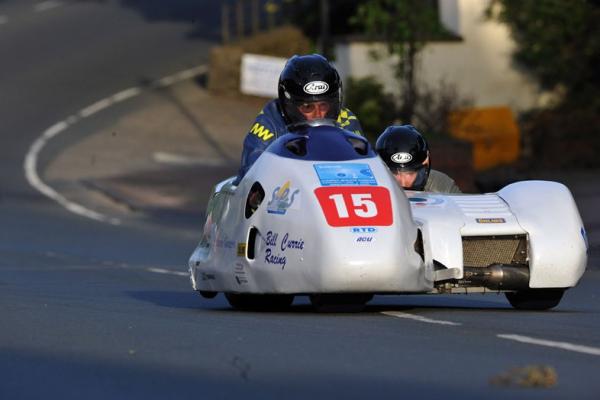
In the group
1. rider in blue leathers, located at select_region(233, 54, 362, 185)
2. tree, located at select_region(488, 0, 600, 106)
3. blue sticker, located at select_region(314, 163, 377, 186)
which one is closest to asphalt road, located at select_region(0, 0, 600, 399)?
blue sticker, located at select_region(314, 163, 377, 186)

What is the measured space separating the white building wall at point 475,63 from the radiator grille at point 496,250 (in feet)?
71.5

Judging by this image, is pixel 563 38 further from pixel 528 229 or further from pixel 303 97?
pixel 528 229

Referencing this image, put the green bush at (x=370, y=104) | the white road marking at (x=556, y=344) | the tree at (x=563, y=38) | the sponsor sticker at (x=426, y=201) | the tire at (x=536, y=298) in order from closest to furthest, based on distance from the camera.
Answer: the white road marking at (x=556, y=344) < the sponsor sticker at (x=426, y=201) < the tire at (x=536, y=298) < the tree at (x=563, y=38) < the green bush at (x=370, y=104)

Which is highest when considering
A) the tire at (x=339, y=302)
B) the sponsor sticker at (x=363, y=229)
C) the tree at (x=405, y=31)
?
the sponsor sticker at (x=363, y=229)

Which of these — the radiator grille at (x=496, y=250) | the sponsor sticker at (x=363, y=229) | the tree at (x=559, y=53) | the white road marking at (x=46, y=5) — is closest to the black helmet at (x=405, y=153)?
the radiator grille at (x=496, y=250)

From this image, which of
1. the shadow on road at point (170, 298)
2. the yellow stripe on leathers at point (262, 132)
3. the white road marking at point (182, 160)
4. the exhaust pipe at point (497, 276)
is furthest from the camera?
the white road marking at point (182, 160)

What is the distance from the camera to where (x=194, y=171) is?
107ft

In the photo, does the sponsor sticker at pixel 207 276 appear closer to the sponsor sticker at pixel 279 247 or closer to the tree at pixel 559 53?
the sponsor sticker at pixel 279 247

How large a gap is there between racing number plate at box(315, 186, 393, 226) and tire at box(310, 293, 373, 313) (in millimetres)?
567

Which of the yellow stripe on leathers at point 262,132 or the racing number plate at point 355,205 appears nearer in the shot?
the racing number plate at point 355,205

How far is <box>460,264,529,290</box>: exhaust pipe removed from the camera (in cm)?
1191

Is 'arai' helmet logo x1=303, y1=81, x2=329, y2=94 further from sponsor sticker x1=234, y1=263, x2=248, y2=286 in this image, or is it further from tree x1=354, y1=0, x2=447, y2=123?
tree x1=354, y1=0, x2=447, y2=123

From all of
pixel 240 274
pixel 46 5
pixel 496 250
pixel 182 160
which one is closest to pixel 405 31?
pixel 182 160

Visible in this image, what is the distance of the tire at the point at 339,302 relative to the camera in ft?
37.9
